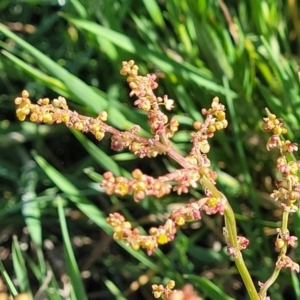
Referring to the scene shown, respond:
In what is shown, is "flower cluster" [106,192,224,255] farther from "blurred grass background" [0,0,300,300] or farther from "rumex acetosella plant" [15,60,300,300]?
"blurred grass background" [0,0,300,300]

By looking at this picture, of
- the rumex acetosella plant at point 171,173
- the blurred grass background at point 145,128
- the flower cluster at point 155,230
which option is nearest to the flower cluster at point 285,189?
the rumex acetosella plant at point 171,173

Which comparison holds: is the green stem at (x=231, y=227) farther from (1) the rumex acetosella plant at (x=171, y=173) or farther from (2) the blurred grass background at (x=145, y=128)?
(2) the blurred grass background at (x=145, y=128)

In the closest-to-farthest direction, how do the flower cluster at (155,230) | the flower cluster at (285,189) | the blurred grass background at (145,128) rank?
the flower cluster at (155,230)
the flower cluster at (285,189)
the blurred grass background at (145,128)

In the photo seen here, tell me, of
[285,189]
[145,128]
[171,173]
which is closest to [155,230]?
[171,173]

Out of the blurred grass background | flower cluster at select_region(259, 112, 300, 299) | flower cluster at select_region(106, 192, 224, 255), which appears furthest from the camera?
the blurred grass background

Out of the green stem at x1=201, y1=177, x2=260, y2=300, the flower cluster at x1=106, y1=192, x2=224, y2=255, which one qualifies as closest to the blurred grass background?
the green stem at x1=201, y1=177, x2=260, y2=300

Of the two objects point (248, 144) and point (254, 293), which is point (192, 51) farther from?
point (254, 293)

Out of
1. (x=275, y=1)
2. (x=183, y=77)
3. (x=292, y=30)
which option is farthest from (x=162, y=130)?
(x=292, y=30)

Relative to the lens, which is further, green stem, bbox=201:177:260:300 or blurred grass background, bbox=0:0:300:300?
blurred grass background, bbox=0:0:300:300

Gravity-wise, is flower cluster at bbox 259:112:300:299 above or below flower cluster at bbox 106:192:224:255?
below
